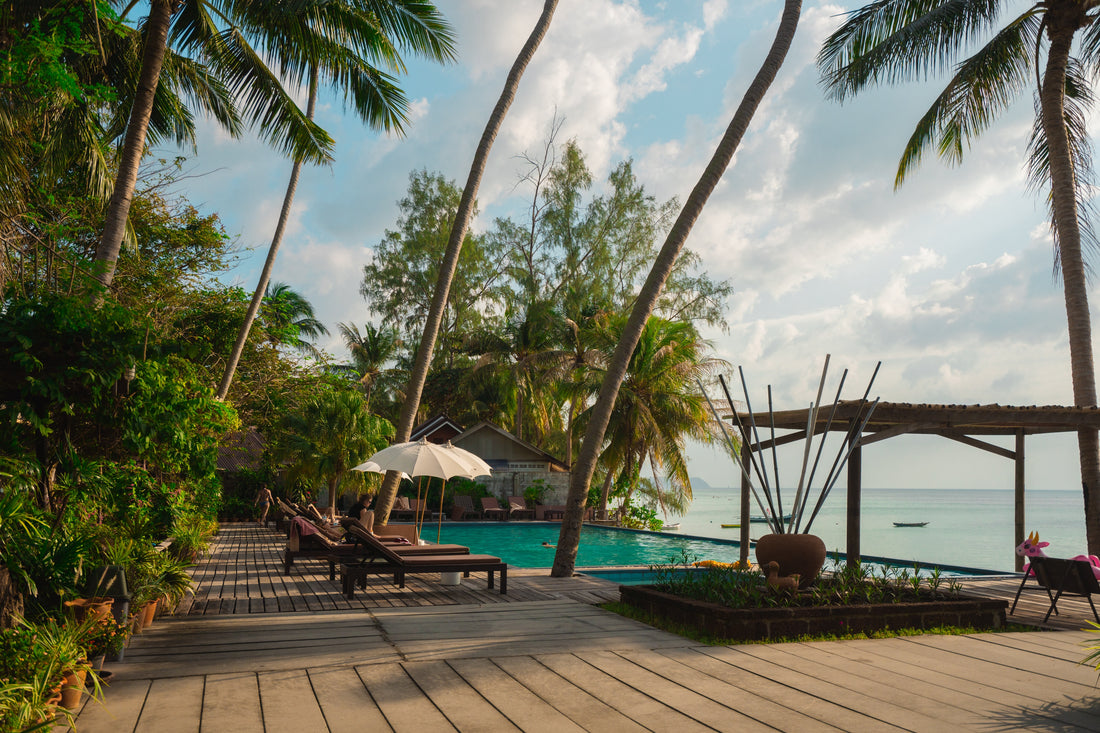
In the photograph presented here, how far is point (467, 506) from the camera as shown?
2561 centimetres

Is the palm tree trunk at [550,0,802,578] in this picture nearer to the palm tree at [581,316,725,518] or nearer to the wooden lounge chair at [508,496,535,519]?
the palm tree at [581,316,725,518]

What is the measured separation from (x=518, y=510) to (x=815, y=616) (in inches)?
800

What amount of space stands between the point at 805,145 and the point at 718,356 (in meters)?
14.4

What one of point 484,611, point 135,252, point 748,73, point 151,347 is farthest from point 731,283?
point 151,347

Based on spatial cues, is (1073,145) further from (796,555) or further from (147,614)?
(147,614)

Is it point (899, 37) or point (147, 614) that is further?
A: point (899, 37)

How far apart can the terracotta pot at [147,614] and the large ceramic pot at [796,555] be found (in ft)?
17.1

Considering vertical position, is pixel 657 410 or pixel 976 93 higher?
pixel 976 93

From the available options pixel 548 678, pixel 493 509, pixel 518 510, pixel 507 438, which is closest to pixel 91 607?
pixel 548 678

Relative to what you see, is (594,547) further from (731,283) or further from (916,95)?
(731,283)

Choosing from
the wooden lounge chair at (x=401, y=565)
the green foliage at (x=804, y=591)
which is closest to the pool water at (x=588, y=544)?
the wooden lounge chair at (x=401, y=565)

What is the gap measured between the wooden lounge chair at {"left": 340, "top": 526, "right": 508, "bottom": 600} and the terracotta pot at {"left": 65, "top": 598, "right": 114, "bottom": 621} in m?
3.08

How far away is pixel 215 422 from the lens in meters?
6.96

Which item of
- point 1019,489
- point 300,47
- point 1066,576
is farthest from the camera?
point 1019,489
